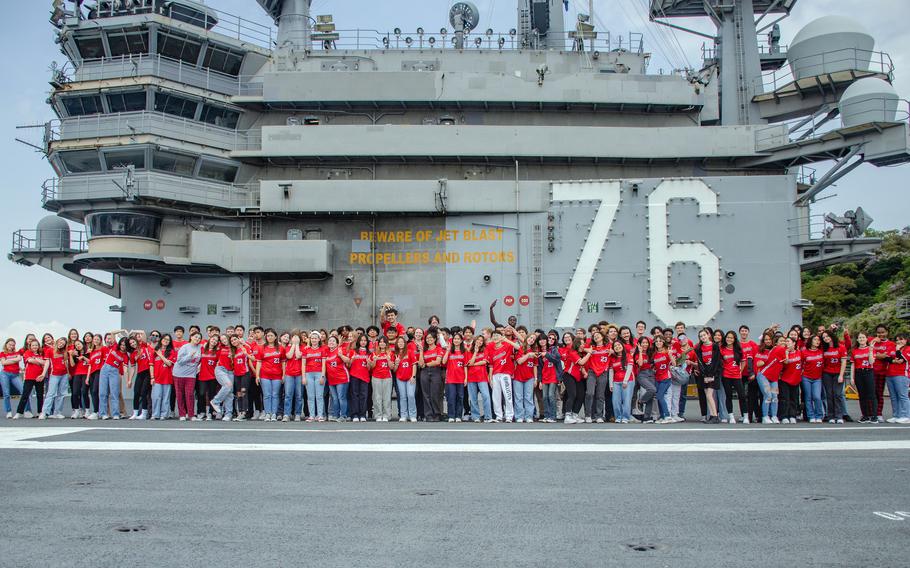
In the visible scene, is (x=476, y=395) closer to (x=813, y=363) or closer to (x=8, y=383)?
(x=813, y=363)

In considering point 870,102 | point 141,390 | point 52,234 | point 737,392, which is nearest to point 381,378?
point 141,390

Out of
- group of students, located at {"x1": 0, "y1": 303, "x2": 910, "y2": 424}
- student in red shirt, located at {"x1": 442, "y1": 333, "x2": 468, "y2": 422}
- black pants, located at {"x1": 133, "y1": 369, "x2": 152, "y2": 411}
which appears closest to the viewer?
group of students, located at {"x1": 0, "y1": 303, "x2": 910, "y2": 424}

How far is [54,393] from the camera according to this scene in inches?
555

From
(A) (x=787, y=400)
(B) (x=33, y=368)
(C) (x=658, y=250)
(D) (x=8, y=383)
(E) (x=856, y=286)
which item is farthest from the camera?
(E) (x=856, y=286)

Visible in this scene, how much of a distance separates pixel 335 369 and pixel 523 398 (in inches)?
143

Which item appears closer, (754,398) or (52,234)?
(754,398)

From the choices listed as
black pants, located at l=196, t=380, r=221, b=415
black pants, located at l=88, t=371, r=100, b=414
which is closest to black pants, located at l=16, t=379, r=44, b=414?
black pants, located at l=88, t=371, r=100, b=414

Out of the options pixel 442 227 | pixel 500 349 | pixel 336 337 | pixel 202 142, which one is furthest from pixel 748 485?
pixel 202 142

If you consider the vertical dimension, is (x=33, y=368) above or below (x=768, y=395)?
above

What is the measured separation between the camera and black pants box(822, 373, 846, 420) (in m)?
13.1

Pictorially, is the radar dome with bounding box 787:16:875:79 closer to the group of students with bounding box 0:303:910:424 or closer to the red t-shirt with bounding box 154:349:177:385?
the group of students with bounding box 0:303:910:424

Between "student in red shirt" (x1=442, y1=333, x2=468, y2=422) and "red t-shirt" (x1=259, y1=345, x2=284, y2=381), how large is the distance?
8.07 ft

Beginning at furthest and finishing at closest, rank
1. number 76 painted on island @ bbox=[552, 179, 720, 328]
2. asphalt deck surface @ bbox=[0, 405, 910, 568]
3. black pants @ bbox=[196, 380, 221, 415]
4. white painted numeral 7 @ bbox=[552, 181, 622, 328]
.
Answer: white painted numeral 7 @ bbox=[552, 181, 622, 328], number 76 painted on island @ bbox=[552, 179, 720, 328], black pants @ bbox=[196, 380, 221, 415], asphalt deck surface @ bbox=[0, 405, 910, 568]

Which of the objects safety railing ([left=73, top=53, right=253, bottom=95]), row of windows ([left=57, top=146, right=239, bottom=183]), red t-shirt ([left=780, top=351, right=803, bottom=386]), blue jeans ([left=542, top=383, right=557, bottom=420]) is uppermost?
safety railing ([left=73, top=53, right=253, bottom=95])
